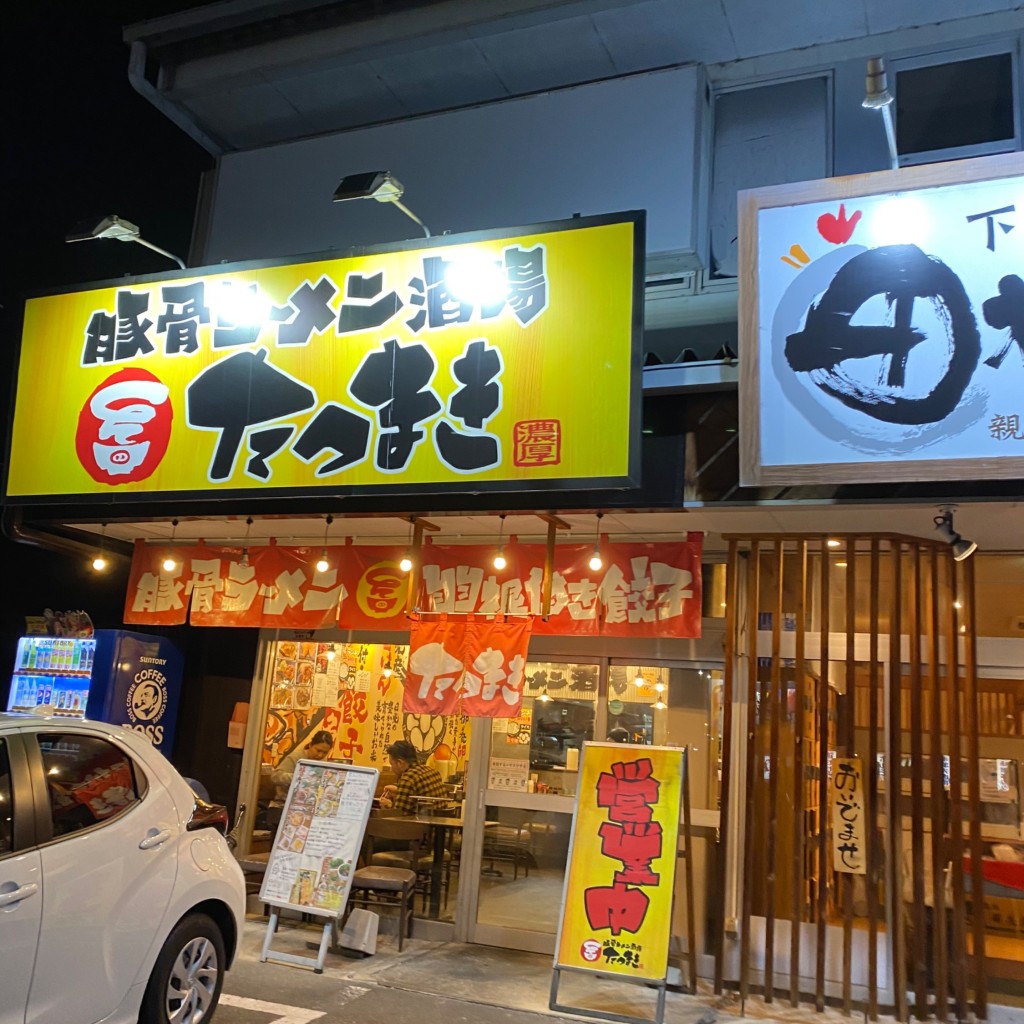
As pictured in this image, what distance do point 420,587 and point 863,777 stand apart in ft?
13.4

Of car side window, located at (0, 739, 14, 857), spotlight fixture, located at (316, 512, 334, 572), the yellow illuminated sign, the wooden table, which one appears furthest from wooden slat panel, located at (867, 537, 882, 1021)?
car side window, located at (0, 739, 14, 857)

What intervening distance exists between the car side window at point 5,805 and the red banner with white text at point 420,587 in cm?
418

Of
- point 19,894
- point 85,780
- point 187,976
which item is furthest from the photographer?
point 187,976

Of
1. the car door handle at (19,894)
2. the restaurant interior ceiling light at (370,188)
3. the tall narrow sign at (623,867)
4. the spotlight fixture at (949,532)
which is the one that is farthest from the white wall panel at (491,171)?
the car door handle at (19,894)

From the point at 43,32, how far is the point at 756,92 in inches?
290

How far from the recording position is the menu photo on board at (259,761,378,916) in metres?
7.29

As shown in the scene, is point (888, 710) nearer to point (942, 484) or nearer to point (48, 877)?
point (942, 484)

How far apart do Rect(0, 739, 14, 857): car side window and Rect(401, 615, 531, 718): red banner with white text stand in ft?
12.8

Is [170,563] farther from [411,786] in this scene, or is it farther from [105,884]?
[105,884]

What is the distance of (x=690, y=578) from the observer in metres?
7.47

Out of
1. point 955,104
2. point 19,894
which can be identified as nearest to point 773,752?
point 19,894

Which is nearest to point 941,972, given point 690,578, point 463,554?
point 690,578

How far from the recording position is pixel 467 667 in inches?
304

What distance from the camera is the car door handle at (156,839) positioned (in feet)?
15.4
